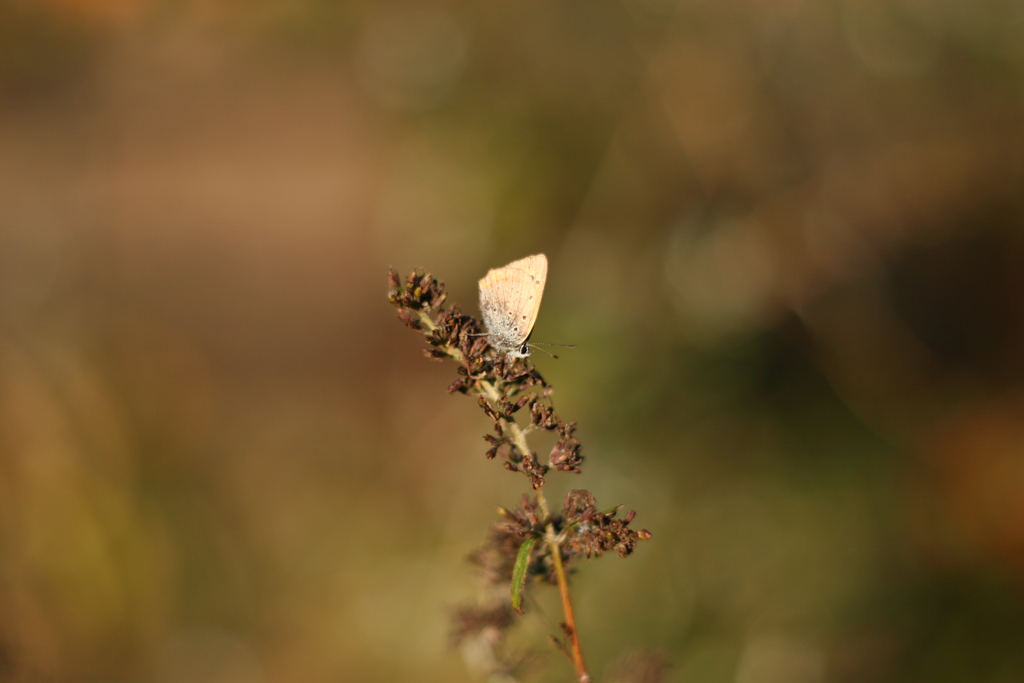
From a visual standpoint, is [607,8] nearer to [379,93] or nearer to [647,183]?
[647,183]

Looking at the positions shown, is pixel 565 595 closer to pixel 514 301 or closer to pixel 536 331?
pixel 514 301

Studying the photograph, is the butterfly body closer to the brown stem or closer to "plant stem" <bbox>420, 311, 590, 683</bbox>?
"plant stem" <bbox>420, 311, 590, 683</bbox>

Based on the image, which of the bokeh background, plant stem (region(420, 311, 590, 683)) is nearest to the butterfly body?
plant stem (region(420, 311, 590, 683))

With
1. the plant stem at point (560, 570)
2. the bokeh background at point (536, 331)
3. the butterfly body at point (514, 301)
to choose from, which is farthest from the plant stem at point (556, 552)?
the bokeh background at point (536, 331)

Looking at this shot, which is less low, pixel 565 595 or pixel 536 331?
pixel 536 331

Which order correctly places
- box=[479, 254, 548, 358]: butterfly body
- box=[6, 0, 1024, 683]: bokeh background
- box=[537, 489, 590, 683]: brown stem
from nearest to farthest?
box=[537, 489, 590, 683]: brown stem, box=[479, 254, 548, 358]: butterfly body, box=[6, 0, 1024, 683]: bokeh background

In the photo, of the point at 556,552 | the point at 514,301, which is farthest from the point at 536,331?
the point at 556,552

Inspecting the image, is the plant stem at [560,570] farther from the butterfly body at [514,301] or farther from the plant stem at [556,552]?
the butterfly body at [514,301]

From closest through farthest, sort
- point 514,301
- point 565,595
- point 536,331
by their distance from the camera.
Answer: point 565,595 < point 514,301 < point 536,331
